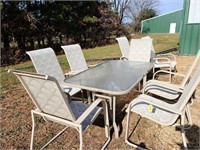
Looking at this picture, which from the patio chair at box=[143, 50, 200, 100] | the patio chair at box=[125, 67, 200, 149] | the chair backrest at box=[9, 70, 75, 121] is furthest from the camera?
the patio chair at box=[143, 50, 200, 100]

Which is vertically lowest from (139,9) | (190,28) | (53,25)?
(190,28)

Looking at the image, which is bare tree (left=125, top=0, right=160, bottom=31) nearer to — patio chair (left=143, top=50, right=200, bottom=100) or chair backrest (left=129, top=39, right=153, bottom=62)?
chair backrest (left=129, top=39, right=153, bottom=62)

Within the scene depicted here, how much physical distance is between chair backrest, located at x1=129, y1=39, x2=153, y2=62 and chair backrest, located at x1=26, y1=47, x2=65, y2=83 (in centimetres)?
169

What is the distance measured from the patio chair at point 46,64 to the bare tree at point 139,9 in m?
23.7

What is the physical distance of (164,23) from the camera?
2375 cm

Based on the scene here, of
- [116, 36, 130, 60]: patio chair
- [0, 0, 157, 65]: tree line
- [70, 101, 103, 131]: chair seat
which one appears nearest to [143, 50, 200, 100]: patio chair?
[70, 101, 103, 131]: chair seat

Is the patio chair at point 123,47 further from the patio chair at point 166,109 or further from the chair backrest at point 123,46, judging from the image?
the patio chair at point 166,109

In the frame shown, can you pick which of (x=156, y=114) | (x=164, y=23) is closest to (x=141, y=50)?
(x=156, y=114)

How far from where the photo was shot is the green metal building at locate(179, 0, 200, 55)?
6637 millimetres

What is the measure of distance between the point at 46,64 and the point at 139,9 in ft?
88.0

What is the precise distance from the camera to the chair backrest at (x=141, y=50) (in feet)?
12.4

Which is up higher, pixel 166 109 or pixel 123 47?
pixel 123 47

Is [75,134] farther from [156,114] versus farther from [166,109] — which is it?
[166,109]

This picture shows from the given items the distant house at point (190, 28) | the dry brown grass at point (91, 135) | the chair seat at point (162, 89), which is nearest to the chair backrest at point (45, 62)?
the dry brown grass at point (91, 135)
